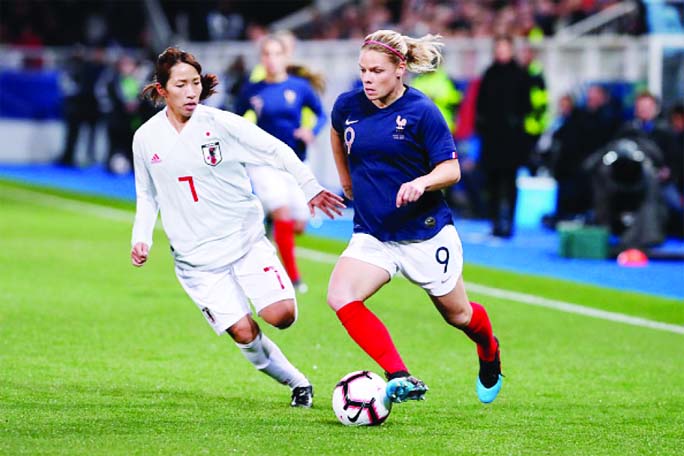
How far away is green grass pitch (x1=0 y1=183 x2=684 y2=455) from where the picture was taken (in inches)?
272

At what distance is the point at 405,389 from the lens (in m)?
6.98

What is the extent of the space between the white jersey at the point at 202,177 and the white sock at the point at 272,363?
0.51 metres

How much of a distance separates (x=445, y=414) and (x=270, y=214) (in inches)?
247

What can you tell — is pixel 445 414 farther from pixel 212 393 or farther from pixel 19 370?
pixel 19 370

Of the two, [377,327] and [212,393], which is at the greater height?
[377,327]

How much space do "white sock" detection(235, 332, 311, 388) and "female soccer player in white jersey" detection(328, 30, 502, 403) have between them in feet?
2.14

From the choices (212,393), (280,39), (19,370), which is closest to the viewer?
(212,393)

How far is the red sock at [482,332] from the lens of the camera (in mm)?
7816

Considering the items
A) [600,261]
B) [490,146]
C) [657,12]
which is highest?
[657,12]

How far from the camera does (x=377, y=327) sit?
7324 mm

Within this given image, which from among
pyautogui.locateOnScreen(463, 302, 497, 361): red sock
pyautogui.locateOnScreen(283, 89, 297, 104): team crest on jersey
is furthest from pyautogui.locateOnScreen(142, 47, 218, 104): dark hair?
pyautogui.locateOnScreen(283, 89, 297, 104): team crest on jersey

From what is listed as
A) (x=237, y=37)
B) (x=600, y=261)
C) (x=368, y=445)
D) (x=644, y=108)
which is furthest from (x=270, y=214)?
(x=237, y=37)

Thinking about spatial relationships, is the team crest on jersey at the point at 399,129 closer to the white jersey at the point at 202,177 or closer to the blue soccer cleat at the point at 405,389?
the white jersey at the point at 202,177

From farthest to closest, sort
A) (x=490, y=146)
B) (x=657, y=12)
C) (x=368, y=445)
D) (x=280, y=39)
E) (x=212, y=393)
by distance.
A: (x=657, y=12)
(x=490, y=146)
(x=280, y=39)
(x=212, y=393)
(x=368, y=445)
